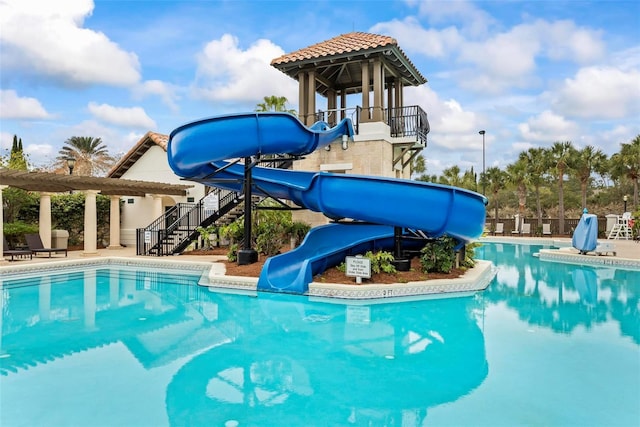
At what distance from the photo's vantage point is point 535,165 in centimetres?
3619

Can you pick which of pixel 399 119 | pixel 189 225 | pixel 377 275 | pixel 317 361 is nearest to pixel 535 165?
pixel 399 119

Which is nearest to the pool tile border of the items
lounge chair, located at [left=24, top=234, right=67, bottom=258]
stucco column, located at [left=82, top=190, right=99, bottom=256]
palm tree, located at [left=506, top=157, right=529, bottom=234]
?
palm tree, located at [left=506, top=157, right=529, bottom=234]

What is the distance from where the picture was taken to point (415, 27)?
601 inches

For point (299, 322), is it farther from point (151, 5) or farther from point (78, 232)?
Answer: point (78, 232)

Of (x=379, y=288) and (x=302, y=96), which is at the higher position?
(x=302, y=96)

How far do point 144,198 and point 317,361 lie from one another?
20.0 meters

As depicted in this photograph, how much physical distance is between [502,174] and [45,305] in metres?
39.2

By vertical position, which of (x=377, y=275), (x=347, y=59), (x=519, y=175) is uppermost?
(x=347, y=59)

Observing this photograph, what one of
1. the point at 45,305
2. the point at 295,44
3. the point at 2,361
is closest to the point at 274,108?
the point at 295,44

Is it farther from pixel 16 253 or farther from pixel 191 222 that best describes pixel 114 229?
pixel 16 253

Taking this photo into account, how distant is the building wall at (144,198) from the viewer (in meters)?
A: 23.5

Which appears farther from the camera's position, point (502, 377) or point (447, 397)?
point (502, 377)

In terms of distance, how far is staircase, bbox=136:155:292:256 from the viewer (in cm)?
1800

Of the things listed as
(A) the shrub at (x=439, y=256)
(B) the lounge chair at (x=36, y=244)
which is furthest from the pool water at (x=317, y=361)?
(B) the lounge chair at (x=36, y=244)
